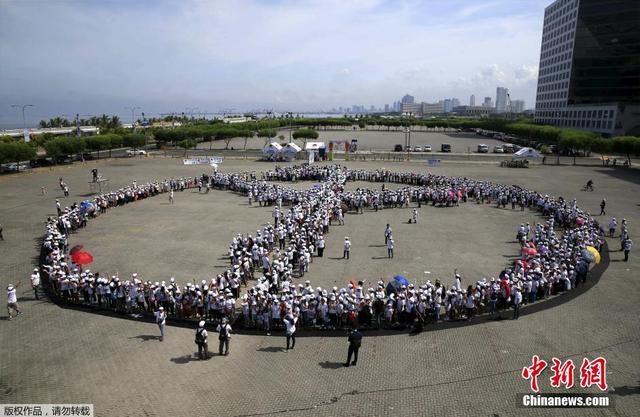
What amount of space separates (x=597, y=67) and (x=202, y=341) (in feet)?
310

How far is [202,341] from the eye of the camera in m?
11.7

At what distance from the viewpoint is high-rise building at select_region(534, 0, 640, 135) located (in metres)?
73.1

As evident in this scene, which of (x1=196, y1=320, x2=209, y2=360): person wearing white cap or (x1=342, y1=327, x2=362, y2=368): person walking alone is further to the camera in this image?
(x1=196, y1=320, x2=209, y2=360): person wearing white cap

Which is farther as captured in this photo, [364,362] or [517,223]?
[517,223]

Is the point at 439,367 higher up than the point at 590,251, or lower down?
lower down

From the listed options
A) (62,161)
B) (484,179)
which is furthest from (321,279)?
(62,161)

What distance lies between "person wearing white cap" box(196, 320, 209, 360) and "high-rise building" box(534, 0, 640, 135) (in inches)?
3073

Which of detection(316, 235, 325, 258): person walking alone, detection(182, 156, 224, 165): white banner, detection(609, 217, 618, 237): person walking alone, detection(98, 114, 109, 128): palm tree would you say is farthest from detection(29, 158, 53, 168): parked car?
detection(609, 217, 618, 237): person walking alone

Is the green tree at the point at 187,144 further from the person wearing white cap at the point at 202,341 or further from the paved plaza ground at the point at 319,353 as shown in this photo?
the person wearing white cap at the point at 202,341

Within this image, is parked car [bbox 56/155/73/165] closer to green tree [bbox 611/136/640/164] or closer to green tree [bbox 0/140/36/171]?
Answer: green tree [bbox 0/140/36/171]

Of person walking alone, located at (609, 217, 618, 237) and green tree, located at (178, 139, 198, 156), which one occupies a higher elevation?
green tree, located at (178, 139, 198, 156)

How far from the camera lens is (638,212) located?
98.7ft

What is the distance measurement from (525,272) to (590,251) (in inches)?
121

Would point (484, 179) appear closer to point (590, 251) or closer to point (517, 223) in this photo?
point (517, 223)
